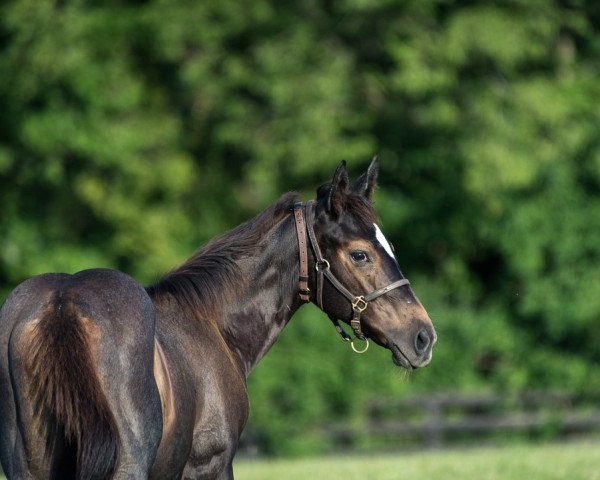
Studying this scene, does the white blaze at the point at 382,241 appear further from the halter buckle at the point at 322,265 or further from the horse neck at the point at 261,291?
the horse neck at the point at 261,291

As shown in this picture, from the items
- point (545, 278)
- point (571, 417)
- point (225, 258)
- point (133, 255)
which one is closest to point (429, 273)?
point (545, 278)

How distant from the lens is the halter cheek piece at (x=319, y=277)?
5707mm

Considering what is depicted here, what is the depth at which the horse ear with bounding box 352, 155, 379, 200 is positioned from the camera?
6.05 metres

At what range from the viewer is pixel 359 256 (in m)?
5.71

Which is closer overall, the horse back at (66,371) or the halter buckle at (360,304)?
the horse back at (66,371)

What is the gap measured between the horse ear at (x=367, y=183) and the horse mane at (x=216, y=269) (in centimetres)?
35

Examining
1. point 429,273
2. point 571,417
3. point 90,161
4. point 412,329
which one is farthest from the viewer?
point 429,273

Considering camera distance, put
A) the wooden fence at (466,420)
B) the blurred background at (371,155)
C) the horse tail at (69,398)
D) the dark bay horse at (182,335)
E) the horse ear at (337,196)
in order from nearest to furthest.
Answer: the horse tail at (69,398) < the dark bay horse at (182,335) < the horse ear at (337,196) < the wooden fence at (466,420) < the blurred background at (371,155)

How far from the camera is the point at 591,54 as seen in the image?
71.5ft

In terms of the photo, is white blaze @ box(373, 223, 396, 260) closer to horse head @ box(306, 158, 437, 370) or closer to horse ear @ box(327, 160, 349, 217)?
horse head @ box(306, 158, 437, 370)

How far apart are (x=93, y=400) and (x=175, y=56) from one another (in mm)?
16360

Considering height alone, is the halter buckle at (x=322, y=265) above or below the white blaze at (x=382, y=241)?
below

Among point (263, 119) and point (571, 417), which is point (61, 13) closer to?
point (263, 119)

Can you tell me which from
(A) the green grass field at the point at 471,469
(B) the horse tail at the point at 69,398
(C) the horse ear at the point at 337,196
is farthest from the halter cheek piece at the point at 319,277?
(A) the green grass field at the point at 471,469
